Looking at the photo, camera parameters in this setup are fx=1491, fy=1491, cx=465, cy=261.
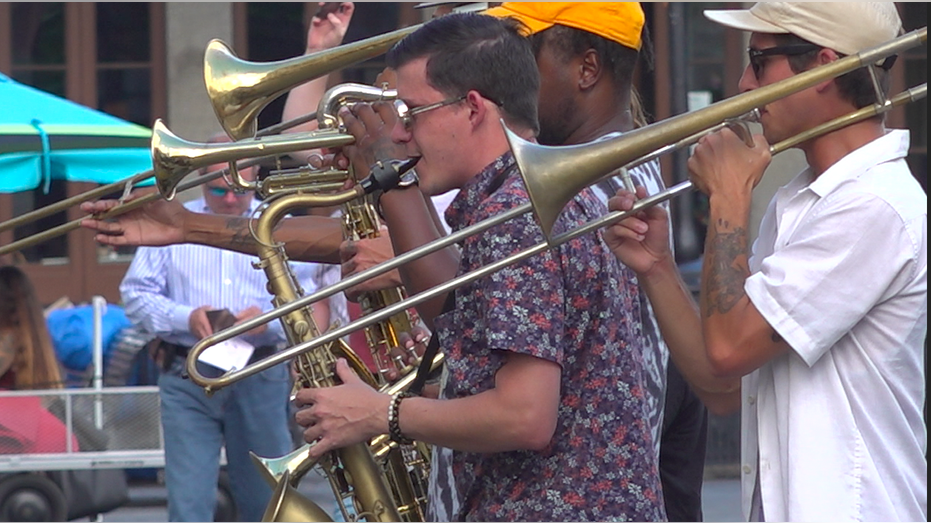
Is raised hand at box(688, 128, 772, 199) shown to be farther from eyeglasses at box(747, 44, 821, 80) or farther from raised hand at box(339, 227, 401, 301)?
raised hand at box(339, 227, 401, 301)

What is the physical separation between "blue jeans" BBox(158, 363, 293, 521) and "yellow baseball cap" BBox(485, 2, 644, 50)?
2589mm

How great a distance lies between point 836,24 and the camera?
2361mm

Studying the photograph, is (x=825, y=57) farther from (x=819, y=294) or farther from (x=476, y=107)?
(x=476, y=107)

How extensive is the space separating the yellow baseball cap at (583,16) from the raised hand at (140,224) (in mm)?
902

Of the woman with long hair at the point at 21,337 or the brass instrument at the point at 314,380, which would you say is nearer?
the brass instrument at the point at 314,380

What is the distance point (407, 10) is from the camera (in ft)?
32.2

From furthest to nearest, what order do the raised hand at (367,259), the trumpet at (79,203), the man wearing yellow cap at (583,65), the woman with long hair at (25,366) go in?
1. the woman with long hair at (25,366)
2. the trumpet at (79,203)
3. the raised hand at (367,259)
4. the man wearing yellow cap at (583,65)

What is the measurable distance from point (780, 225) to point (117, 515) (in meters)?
5.75

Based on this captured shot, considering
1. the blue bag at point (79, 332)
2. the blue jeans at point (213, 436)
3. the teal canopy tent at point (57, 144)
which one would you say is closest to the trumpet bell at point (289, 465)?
the blue jeans at point (213, 436)

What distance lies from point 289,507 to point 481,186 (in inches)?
30.5

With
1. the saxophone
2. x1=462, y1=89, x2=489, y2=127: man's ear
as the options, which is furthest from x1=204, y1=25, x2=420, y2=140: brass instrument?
x1=462, y1=89, x2=489, y2=127: man's ear

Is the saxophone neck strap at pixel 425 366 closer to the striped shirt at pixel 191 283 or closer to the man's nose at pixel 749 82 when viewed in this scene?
the man's nose at pixel 749 82

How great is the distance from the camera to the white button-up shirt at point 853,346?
224 cm

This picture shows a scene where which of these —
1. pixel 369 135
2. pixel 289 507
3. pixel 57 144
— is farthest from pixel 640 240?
pixel 57 144
